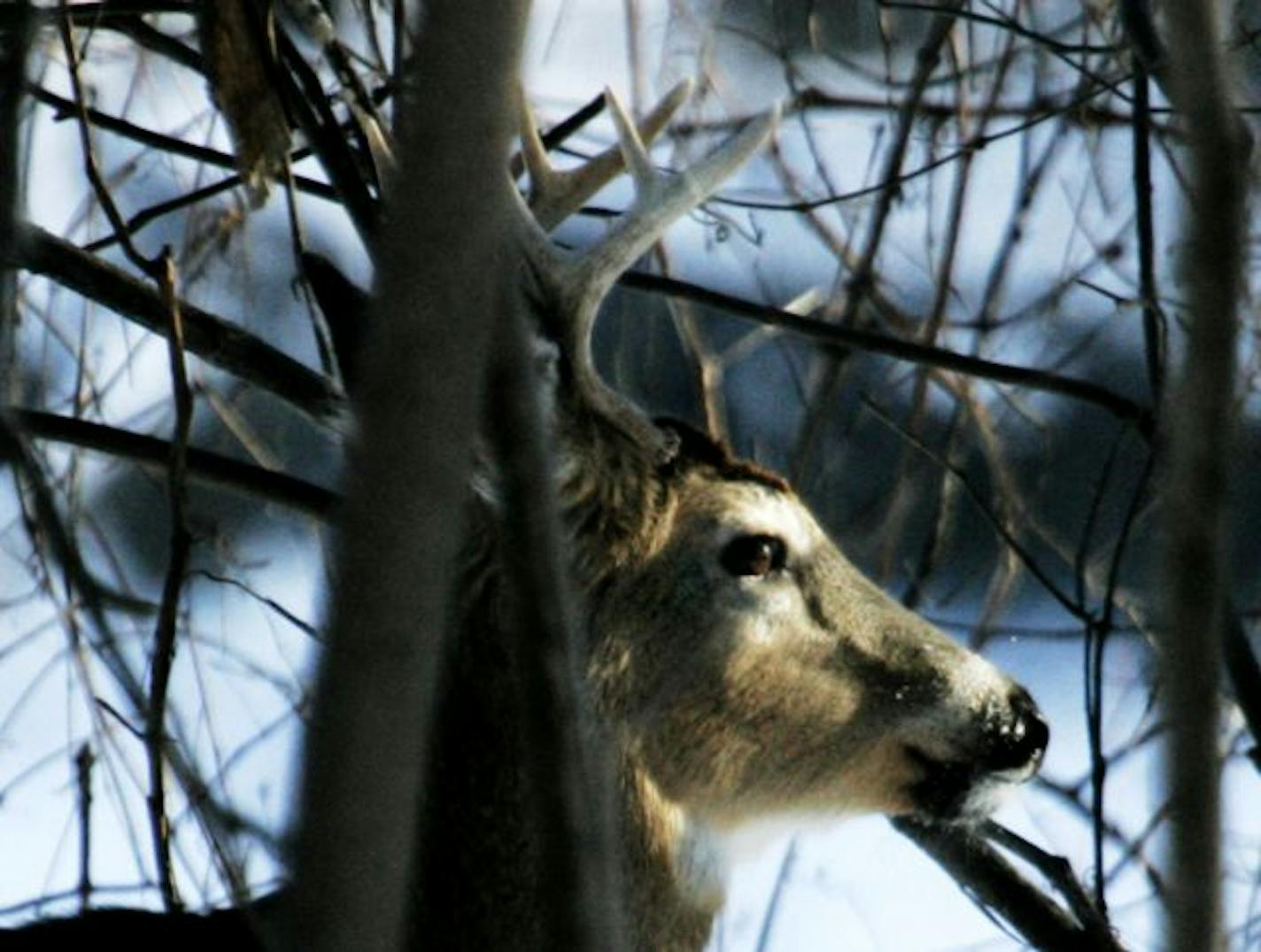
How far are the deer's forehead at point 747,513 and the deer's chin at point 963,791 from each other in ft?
1.68

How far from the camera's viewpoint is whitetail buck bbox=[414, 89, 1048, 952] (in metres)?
4.97

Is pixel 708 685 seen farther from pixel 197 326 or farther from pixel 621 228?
pixel 197 326

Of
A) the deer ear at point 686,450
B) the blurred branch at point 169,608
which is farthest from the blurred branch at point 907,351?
the blurred branch at point 169,608

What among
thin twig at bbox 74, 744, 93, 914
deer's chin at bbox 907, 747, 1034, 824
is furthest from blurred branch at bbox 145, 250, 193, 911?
deer's chin at bbox 907, 747, 1034, 824

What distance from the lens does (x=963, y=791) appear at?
505cm

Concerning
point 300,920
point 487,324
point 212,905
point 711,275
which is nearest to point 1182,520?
point 487,324

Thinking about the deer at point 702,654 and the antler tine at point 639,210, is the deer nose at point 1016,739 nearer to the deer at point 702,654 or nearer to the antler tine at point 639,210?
the deer at point 702,654

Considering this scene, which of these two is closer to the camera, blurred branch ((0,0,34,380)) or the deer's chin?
blurred branch ((0,0,34,380))


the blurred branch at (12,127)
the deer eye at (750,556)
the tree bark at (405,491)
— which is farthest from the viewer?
the deer eye at (750,556)

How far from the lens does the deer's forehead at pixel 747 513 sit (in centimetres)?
514

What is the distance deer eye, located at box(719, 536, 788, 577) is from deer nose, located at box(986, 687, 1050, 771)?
0.52 m

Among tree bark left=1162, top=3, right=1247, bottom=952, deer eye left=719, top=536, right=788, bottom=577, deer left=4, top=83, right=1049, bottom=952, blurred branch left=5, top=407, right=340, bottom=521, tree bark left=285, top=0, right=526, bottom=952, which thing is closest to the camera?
tree bark left=285, top=0, right=526, bottom=952

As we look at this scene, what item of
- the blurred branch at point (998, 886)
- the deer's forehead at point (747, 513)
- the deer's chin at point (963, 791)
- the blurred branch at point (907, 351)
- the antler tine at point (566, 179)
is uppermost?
the antler tine at point (566, 179)

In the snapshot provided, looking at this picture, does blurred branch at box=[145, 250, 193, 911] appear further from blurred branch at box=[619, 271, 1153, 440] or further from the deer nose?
the deer nose
